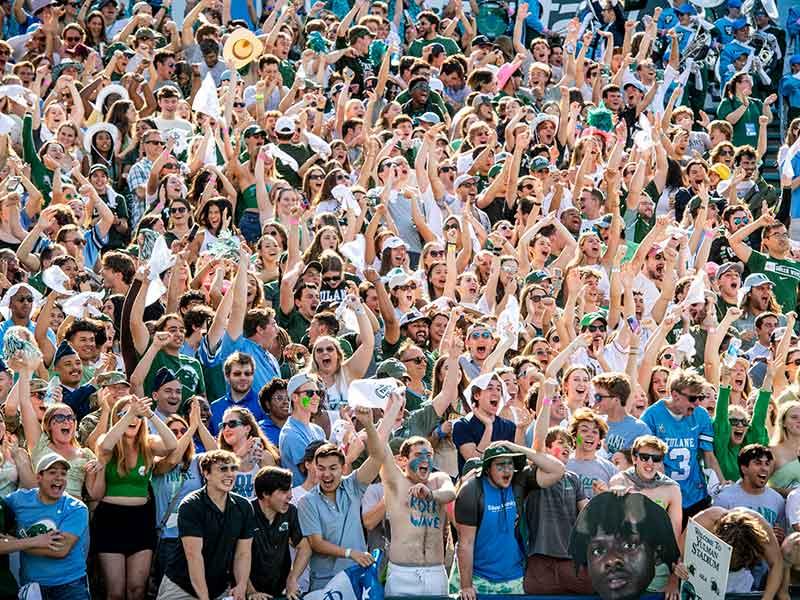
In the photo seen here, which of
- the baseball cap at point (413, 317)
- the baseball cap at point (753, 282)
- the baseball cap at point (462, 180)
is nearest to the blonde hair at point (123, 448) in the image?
the baseball cap at point (413, 317)

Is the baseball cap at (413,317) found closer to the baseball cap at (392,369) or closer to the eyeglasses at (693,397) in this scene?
the baseball cap at (392,369)

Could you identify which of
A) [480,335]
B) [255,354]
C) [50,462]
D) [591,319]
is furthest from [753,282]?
[50,462]

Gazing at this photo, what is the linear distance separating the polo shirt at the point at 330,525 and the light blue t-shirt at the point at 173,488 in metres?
0.66

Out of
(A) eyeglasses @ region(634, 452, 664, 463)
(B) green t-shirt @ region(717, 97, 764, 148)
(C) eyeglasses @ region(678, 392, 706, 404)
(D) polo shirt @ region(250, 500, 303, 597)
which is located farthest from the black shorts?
(B) green t-shirt @ region(717, 97, 764, 148)

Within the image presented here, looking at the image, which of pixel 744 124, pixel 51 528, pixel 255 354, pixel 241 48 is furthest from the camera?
pixel 744 124

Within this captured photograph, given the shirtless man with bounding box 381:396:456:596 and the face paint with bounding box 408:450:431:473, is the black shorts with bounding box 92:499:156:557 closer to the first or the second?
the shirtless man with bounding box 381:396:456:596

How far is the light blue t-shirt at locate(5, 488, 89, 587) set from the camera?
344 inches

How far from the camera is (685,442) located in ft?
33.1

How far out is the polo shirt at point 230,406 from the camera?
9.88 meters

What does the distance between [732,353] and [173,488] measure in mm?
4041

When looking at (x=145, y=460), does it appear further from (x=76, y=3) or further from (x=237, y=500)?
(x=76, y=3)

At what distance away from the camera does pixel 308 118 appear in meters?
15.1

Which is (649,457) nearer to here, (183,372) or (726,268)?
(183,372)

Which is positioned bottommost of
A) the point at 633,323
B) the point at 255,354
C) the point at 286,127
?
the point at 633,323
